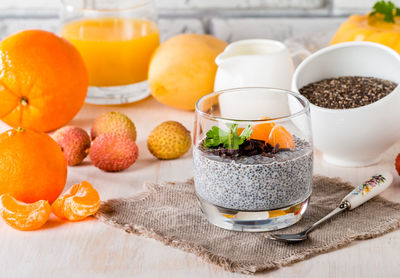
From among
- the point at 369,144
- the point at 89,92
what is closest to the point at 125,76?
the point at 89,92

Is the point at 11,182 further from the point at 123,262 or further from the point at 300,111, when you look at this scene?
the point at 300,111

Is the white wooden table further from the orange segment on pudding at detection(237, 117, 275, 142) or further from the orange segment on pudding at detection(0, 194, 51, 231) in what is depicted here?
the orange segment on pudding at detection(237, 117, 275, 142)

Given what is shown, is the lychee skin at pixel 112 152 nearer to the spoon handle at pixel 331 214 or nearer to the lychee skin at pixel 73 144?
the lychee skin at pixel 73 144

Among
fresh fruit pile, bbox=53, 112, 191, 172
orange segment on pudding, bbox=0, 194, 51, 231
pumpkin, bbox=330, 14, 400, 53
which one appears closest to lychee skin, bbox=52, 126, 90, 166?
fresh fruit pile, bbox=53, 112, 191, 172

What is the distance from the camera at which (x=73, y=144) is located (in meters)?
1.13

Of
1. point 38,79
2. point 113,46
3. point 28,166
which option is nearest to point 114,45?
point 113,46

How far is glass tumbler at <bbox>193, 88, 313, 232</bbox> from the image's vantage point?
839 mm

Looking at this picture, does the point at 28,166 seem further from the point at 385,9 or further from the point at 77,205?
the point at 385,9

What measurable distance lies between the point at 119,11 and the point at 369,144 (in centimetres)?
66

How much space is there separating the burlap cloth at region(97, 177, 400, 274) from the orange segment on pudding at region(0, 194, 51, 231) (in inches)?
3.5

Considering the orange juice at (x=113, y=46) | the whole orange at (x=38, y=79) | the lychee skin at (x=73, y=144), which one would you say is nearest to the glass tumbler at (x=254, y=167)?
the lychee skin at (x=73, y=144)

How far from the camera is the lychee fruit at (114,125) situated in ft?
3.90

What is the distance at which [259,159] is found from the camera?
2.76 ft

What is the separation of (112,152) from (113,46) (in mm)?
373
